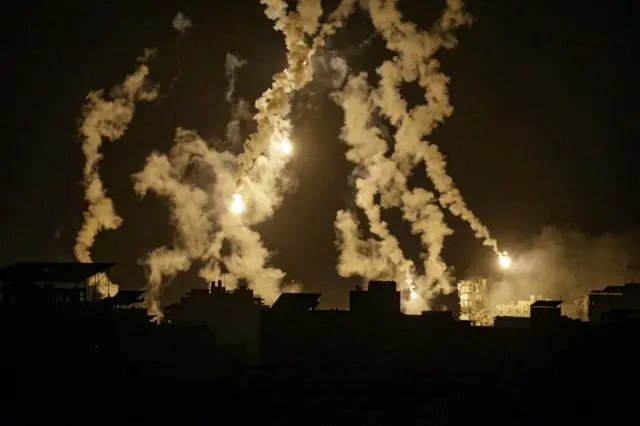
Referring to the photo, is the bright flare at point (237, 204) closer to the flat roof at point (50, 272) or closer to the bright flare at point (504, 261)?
the bright flare at point (504, 261)

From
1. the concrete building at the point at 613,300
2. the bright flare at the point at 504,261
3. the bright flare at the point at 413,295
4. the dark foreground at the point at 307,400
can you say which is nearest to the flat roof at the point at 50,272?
the dark foreground at the point at 307,400

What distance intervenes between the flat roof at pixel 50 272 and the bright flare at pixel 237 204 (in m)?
32.7

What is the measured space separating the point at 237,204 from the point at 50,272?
34.7 m

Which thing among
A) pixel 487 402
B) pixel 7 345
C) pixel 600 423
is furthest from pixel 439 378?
pixel 7 345

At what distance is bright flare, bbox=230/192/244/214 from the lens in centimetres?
9469

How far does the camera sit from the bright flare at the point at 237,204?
311ft

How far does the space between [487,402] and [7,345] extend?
23996 mm

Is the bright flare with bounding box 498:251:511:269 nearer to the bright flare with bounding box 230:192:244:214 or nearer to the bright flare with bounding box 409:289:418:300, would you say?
the bright flare with bounding box 409:289:418:300

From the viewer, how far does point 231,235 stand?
9669 cm

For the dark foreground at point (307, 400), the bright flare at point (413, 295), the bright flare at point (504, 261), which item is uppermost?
the bright flare at point (504, 261)

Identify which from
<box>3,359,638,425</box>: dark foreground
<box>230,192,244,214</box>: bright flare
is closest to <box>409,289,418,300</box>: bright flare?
<box>230,192,244,214</box>: bright flare

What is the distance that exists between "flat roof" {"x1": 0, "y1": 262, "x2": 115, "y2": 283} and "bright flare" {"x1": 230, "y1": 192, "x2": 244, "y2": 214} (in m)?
32.7

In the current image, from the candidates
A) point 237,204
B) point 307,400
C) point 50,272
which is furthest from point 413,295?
point 307,400

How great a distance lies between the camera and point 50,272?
61719mm
